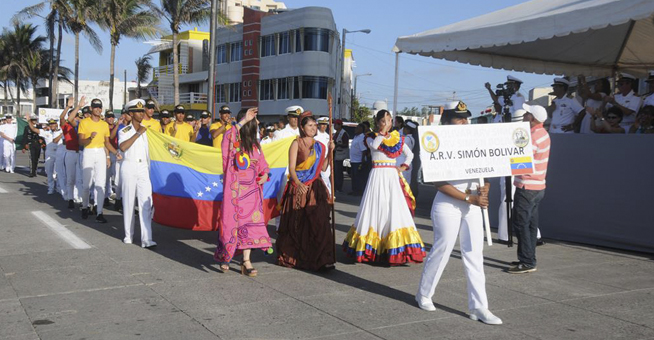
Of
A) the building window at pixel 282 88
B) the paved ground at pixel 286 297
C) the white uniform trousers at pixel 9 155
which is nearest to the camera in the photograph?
the paved ground at pixel 286 297

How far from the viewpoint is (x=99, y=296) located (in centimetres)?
621

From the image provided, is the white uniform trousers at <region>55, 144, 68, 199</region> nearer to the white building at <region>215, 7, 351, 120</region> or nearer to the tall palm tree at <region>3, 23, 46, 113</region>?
the white building at <region>215, 7, 351, 120</region>

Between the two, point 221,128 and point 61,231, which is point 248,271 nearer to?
point 61,231

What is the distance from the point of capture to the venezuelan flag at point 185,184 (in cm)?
922

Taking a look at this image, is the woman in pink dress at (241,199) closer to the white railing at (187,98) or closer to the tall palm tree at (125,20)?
the tall palm tree at (125,20)

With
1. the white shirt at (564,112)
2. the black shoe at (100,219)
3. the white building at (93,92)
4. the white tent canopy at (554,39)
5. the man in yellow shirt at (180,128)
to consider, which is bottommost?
the black shoe at (100,219)

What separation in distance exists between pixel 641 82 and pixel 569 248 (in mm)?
10394

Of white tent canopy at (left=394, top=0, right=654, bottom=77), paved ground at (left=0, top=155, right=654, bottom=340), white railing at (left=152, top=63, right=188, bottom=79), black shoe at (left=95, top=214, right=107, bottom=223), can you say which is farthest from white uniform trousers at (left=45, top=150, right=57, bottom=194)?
white railing at (left=152, top=63, right=188, bottom=79)

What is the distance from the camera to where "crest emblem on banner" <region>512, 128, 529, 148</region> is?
20.0 feet

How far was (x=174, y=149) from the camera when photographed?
30.7 feet

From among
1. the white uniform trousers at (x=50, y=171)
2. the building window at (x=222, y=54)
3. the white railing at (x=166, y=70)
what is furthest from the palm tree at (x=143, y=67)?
the white uniform trousers at (x=50, y=171)

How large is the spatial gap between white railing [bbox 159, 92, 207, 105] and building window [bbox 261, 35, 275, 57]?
10.1 m

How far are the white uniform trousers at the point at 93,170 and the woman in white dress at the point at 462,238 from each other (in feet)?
23.1

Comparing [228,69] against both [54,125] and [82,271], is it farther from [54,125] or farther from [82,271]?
[82,271]
